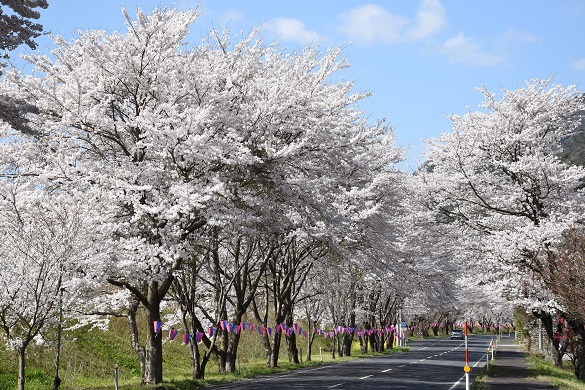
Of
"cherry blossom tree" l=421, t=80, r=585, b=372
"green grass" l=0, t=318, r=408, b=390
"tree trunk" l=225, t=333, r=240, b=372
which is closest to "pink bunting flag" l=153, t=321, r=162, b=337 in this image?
"green grass" l=0, t=318, r=408, b=390

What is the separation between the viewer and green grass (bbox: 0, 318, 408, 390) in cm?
2364

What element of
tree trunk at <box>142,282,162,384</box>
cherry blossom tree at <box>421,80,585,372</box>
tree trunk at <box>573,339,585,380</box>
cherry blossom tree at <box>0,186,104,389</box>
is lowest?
tree trunk at <box>573,339,585,380</box>

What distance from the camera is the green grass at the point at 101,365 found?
77.6 ft

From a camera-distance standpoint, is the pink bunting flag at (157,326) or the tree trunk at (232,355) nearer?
the pink bunting flag at (157,326)

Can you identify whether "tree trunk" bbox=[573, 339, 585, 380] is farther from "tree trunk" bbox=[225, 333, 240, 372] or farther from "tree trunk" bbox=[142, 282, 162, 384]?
"tree trunk" bbox=[142, 282, 162, 384]

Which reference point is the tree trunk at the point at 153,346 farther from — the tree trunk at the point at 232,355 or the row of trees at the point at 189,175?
the tree trunk at the point at 232,355

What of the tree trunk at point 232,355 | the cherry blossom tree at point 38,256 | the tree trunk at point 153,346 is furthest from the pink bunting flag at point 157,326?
the tree trunk at point 232,355

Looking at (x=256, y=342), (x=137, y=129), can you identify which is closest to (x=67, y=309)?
(x=137, y=129)

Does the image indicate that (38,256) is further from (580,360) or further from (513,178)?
(580,360)

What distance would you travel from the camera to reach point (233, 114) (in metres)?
19.8

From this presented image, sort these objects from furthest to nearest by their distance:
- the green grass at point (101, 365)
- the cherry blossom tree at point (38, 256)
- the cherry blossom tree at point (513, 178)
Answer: the cherry blossom tree at point (513, 178) < the green grass at point (101, 365) < the cherry blossom tree at point (38, 256)

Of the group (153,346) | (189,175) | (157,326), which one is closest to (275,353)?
(153,346)

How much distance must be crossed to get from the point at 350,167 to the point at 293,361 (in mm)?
15014

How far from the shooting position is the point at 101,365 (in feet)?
99.6
